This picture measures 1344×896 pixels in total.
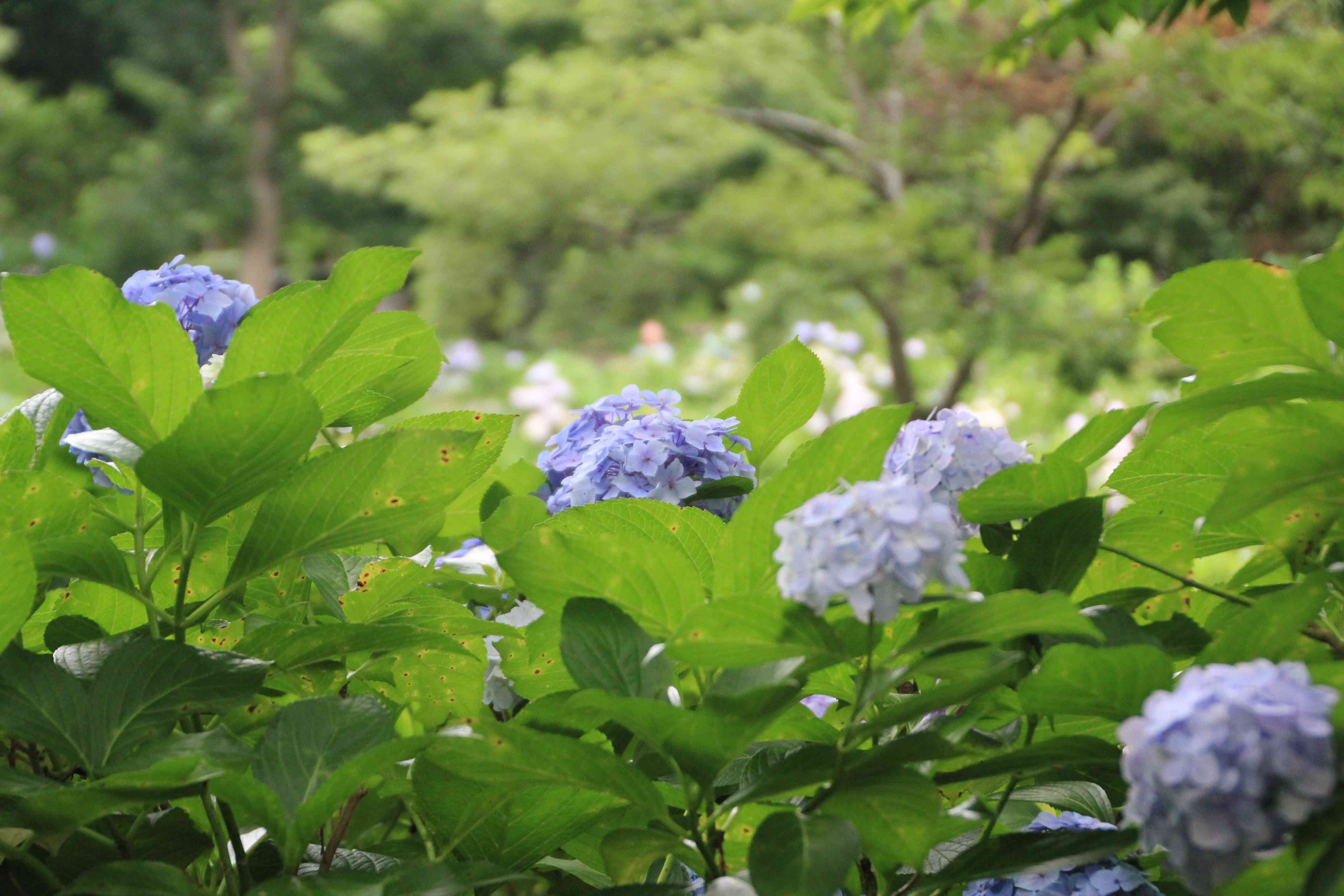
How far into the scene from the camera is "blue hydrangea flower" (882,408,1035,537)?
1.34 feet

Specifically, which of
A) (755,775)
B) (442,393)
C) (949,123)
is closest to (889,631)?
(755,775)

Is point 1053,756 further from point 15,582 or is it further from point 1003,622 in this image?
point 15,582

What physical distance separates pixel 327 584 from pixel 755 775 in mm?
179

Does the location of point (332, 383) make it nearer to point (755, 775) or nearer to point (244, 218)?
point (755, 775)

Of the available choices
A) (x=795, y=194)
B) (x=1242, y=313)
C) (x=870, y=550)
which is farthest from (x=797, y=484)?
(x=795, y=194)

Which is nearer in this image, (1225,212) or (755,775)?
(755,775)

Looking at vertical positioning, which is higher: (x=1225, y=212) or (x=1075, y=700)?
(x=1075, y=700)

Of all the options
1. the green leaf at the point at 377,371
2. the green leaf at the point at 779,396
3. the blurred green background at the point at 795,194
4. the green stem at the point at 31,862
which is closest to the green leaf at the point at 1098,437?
the green leaf at the point at 779,396

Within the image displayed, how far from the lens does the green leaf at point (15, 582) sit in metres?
0.33

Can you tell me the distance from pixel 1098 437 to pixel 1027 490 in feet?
0.13

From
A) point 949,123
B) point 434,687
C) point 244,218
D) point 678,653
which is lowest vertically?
point 244,218

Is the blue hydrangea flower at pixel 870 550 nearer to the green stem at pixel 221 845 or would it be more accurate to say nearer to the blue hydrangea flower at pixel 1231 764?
the blue hydrangea flower at pixel 1231 764

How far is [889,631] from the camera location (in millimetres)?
407

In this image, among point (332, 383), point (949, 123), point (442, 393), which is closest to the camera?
point (332, 383)
